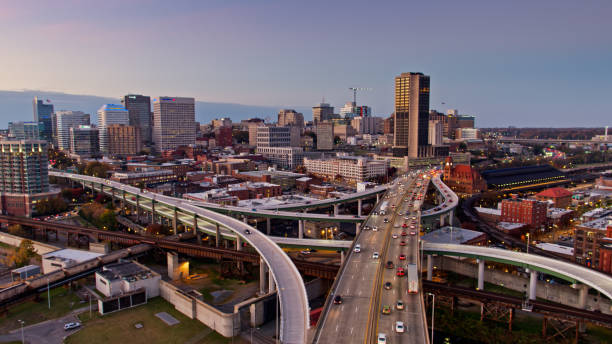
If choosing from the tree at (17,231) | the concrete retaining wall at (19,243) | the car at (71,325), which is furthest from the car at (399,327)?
the tree at (17,231)

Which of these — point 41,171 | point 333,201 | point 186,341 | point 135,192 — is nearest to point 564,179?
point 333,201

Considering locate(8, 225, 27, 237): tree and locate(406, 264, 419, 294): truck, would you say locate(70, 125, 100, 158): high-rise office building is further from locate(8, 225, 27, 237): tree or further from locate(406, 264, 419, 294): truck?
locate(406, 264, 419, 294): truck

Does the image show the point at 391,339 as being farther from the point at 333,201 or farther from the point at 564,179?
the point at 564,179

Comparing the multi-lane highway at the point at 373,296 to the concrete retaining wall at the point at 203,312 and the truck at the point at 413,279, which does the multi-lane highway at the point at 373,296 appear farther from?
the concrete retaining wall at the point at 203,312

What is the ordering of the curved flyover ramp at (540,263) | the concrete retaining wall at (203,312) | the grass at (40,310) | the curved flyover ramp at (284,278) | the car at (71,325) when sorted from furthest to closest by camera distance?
the grass at (40,310) → the car at (71,325) → the concrete retaining wall at (203,312) → the curved flyover ramp at (540,263) → the curved flyover ramp at (284,278)

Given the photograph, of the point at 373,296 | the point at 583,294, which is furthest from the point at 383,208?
the point at 373,296

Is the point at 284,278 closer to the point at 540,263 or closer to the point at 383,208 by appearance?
the point at 540,263

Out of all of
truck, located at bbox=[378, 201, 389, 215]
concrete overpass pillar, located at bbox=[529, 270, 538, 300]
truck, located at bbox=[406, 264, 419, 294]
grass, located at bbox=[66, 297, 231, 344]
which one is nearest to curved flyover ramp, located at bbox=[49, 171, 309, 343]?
grass, located at bbox=[66, 297, 231, 344]
